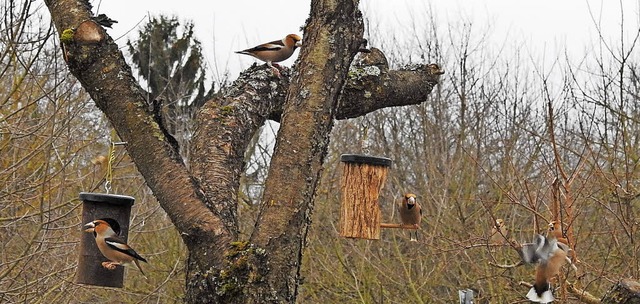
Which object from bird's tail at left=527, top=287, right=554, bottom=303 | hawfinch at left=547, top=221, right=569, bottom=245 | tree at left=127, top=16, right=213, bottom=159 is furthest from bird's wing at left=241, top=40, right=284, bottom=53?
tree at left=127, top=16, right=213, bottom=159

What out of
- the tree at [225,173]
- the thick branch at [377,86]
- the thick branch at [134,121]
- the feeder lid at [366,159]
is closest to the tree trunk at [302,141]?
the tree at [225,173]

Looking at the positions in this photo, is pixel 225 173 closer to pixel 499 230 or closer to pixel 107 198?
pixel 107 198

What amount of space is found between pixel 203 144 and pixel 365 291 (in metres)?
6.09

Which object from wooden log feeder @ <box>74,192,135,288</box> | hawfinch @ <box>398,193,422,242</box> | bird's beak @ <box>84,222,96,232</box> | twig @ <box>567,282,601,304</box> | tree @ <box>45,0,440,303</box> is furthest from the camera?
hawfinch @ <box>398,193,422,242</box>

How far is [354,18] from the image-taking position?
10.6 ft

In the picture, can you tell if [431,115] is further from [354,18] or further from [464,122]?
[354,18]

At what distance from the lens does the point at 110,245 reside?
3.63 m

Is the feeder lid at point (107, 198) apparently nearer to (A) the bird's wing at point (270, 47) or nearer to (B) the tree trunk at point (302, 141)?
(B) the tree trunk at point (302, 141)

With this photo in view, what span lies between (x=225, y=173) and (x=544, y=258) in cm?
127

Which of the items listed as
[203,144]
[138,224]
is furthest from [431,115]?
[203,144]

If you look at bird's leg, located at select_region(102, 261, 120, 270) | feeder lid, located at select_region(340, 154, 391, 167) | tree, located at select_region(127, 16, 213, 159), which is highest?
tree, located at select_region(127, 16, 213, 159)

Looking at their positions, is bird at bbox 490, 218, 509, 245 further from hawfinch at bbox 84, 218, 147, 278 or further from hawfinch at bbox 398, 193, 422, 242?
hawfinch at bbox 84, 218, 147, 278

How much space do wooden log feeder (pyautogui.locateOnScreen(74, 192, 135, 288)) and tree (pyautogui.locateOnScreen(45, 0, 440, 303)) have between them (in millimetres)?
469

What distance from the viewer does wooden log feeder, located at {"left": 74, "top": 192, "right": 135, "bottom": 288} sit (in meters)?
3.69
